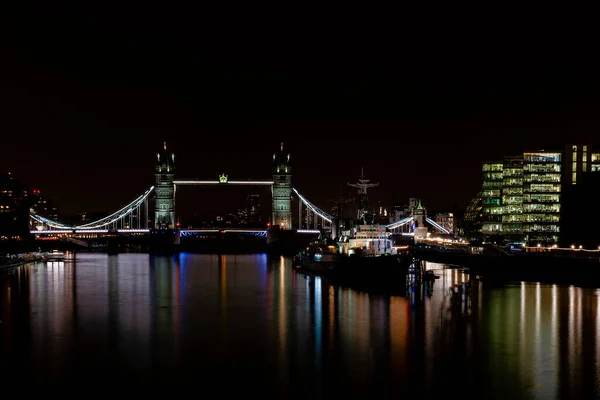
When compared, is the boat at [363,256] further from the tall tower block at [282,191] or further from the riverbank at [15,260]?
the tall tower block at [282,191]

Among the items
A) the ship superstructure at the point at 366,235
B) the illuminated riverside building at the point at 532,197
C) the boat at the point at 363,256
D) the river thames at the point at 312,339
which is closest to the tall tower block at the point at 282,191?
the illuminated riverside building at the point at 532,197

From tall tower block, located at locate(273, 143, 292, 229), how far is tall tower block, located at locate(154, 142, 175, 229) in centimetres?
1296

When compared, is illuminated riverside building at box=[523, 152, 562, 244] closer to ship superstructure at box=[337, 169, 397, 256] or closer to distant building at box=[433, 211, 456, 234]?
ship superstructure at box=[337, 169, 397, 256]

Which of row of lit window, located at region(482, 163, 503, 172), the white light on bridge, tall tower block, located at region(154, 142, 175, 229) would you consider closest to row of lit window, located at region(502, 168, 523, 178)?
row of lit window, located at region(482, 163, 503, 172)

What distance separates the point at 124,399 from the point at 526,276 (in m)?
32.9

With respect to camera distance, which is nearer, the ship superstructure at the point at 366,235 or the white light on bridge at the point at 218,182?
the ship superstructure at the point at 366,235

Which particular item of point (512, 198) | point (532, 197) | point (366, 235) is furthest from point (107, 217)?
point (366, 235)

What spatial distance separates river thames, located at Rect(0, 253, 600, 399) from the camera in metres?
17.3

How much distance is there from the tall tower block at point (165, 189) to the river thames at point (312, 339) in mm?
53322

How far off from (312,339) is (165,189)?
72.5 meters

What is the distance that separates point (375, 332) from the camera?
23.2 m

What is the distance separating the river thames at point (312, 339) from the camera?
17328 millimetres

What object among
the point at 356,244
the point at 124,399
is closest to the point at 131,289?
the point at 356,244

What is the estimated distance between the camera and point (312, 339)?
22266 mm
